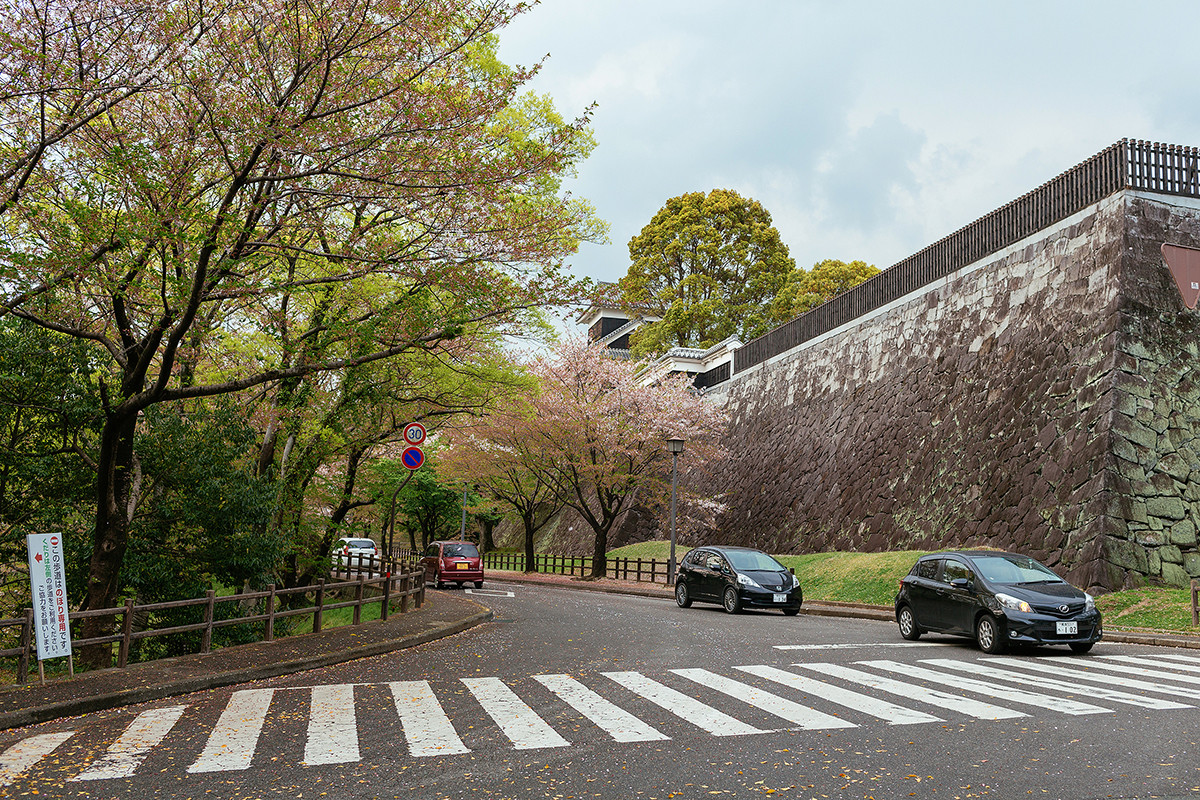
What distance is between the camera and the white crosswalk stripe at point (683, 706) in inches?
284

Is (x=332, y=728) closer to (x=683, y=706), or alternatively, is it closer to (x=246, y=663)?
(x=683, y=706)

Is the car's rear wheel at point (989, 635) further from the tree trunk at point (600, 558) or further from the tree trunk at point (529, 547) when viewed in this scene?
the tree trunk at point (529, 547)

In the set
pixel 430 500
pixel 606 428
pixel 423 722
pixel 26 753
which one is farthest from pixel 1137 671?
pixel 430 500

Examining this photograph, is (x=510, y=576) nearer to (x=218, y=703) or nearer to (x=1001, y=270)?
(x=1001, y=270)

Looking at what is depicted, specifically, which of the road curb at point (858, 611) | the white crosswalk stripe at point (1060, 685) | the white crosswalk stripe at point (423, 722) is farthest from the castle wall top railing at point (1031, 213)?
the white crosswalk stripe at point (423, 722)

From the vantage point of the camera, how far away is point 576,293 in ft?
41.6

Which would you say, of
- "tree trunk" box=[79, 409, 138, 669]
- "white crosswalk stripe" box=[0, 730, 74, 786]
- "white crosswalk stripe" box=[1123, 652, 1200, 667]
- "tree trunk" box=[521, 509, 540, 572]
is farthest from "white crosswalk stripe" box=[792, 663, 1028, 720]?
"tree trunk" box=[521, 509, 540, 572]

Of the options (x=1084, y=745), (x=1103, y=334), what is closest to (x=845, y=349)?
(x=1103, y=334)

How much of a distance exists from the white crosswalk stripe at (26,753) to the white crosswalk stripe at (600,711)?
167 inches

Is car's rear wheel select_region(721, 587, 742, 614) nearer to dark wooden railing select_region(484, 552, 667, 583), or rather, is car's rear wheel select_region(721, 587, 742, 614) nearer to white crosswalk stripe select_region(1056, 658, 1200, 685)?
white crosswalk stripe select_region(1056, 658, 1200, 685)

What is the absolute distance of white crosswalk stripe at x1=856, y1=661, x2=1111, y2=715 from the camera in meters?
8.05

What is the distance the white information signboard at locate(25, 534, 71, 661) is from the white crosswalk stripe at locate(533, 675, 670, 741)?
514 centimetres

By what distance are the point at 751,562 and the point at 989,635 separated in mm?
8212

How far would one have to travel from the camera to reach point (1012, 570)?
13.0 meters
